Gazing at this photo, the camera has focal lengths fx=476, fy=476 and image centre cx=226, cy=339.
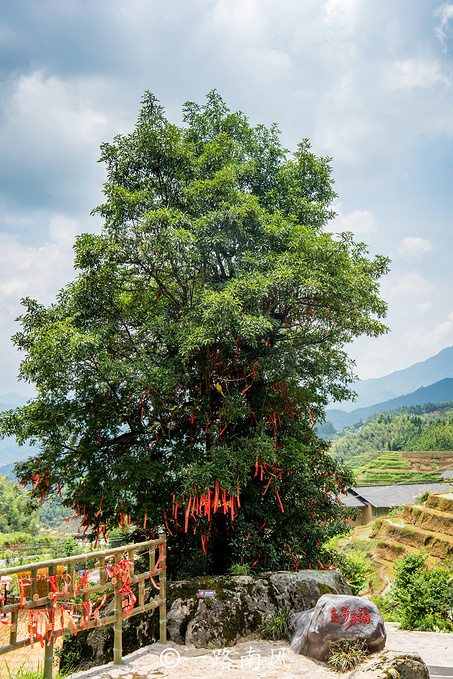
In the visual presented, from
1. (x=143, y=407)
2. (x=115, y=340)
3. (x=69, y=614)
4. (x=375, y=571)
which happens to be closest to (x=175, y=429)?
(x=143, y=407)

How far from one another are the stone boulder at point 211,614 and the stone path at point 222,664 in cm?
22

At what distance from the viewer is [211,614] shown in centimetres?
693

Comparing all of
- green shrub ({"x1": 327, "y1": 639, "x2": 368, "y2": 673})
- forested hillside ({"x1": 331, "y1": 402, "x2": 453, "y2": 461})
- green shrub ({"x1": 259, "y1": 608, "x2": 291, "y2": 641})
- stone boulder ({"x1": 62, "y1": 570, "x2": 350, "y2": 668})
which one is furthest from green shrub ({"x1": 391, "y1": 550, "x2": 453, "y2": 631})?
forested hillside ({"x1": 331, "y1": 402, "x2": 453, "y2": 461})

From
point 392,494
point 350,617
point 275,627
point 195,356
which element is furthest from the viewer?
point 392,494

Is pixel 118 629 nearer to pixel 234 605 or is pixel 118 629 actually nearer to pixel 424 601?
pixel 234 605

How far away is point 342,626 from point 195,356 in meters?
5.67

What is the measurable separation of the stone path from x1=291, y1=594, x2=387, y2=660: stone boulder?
0.59 feet

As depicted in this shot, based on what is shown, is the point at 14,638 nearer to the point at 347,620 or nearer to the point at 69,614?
the point at 69,614

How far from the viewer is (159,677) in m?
5.15

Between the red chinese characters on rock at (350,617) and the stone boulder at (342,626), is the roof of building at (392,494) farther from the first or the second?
the red chinese characters on rock at (350,617)

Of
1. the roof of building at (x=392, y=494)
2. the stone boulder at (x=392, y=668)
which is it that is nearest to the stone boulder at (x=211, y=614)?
the stone boulder at (x=392, y=668)

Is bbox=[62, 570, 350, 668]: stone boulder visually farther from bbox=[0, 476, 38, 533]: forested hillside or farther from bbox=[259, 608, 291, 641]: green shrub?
bbox=[0, 476, 38, 533]: forested hillside

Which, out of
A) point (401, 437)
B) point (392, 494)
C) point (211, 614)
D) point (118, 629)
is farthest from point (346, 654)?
point (401, 437)

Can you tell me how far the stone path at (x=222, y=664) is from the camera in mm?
5250
